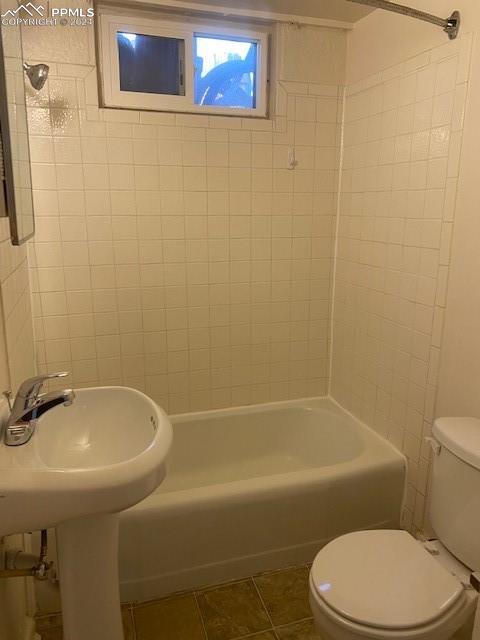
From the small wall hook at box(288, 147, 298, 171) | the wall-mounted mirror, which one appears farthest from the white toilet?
the small wall hook at box(288, 147, 298, 171)

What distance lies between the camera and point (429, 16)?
1569 mm

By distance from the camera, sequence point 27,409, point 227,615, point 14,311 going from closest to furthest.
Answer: point 27,409 → point 14,311 → point 227,615

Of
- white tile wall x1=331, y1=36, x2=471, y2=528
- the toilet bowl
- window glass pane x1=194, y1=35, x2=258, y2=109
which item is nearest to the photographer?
the toilet bowl

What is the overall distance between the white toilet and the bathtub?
0.43 m

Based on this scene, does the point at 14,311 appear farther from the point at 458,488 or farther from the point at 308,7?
the point at 308,7

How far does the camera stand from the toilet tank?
1.34 metres

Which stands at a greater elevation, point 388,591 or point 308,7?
point 308,7

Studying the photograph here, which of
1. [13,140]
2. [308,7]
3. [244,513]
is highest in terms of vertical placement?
[308,7]

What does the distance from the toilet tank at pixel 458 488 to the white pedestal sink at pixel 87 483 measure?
89 centimetres

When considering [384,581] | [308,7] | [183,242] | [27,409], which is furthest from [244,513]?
[308,7]

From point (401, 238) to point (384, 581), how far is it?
1.31 m

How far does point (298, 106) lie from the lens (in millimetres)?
2273

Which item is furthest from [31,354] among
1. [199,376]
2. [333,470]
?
[333,470]

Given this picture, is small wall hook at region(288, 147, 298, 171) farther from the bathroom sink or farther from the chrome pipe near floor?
the chrome pipe near floor
